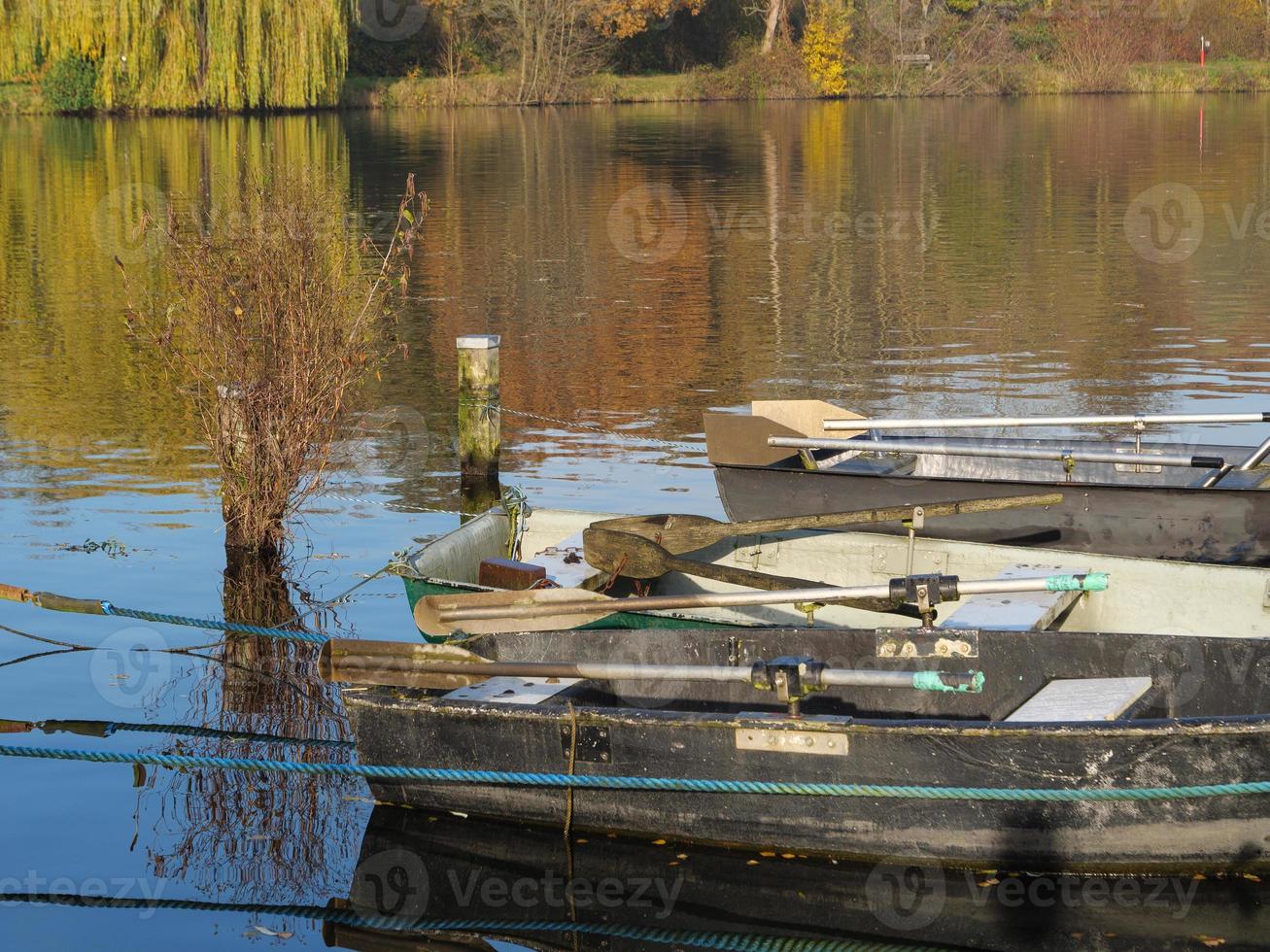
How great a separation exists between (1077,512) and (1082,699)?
2998mm

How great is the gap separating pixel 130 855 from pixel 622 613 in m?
2.65

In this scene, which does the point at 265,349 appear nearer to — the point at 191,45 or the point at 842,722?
the point at 842,722

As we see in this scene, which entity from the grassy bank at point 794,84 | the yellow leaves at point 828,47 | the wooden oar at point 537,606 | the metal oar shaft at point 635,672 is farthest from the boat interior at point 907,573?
the yellow leaves at point 828,47

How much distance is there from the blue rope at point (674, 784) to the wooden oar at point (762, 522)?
7.92 ft

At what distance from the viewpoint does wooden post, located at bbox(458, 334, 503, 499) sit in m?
12.2

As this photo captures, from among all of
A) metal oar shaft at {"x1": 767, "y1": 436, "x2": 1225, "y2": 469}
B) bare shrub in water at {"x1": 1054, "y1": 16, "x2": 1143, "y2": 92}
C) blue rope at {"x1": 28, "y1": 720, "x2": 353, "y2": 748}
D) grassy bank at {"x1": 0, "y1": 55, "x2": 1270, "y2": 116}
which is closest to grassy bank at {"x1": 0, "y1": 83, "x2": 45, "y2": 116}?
grassy bank at {"x1": 0, "y1": 55, "x2": 1270, "y2": 116}

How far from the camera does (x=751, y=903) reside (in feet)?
22.3

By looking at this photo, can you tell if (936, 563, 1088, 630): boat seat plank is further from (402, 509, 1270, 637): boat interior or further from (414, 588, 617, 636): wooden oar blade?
(414, 588, 617, 636): wooden oar blade

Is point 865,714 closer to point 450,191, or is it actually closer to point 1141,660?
point 1141,660

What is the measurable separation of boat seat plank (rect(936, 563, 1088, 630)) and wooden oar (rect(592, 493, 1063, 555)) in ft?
1.89

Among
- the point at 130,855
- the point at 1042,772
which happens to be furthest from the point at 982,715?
the point at 130,855

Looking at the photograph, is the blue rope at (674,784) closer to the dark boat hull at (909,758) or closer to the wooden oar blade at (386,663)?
the dark boat hull at (909,758)

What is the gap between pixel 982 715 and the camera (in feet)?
25.3

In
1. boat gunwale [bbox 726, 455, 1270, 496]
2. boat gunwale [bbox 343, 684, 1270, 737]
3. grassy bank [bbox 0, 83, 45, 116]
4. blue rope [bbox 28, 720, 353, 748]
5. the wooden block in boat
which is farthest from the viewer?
grassy bank [bbox 0, 83, 45, 116]
